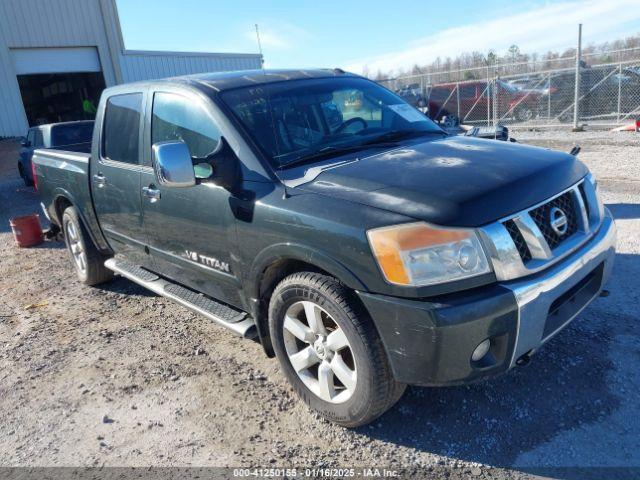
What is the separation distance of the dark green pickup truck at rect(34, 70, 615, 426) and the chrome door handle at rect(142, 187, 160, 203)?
14 mm

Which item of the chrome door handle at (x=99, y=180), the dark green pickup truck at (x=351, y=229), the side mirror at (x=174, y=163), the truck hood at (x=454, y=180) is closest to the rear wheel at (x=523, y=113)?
the dark green pickup truck at (x=351, y=229)

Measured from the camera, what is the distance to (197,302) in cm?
364

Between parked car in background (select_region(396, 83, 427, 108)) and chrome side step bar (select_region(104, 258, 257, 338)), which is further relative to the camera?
parked car in background (select_region(396, 83, 427, 108))

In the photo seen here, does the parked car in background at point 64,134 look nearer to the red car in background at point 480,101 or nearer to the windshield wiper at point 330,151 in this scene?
the windshield wiper at point 330,151

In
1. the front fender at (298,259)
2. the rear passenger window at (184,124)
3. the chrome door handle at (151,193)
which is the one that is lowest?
the front fender at (298,259)

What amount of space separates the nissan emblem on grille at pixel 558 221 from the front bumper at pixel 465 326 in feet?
0.70

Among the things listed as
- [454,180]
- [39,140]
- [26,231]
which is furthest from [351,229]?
[39,140]

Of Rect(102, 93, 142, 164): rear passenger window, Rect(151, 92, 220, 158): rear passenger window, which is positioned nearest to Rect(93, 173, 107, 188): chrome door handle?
Rect(102, 93, 142, 164): rear passenger window

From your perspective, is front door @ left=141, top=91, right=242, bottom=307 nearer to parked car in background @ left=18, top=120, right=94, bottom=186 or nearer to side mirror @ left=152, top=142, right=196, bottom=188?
side mirror @ left=152, top=142, right=196, bottom=188

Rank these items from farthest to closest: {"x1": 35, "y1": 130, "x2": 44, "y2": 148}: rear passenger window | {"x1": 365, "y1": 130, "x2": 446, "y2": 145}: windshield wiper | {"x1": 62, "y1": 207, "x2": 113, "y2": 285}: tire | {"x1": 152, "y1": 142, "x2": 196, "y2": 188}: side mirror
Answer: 1. {"x1": 35, "y1": 130, "x2": 44, "y2": 148}: rear passenger window
2. {"x1": 62, "y1": 207, "x2": 113, "y2": 285}: tire
3. {"x1": 365, "y1": 130, "x2": 446, "y2": 145}: windshield wiper
4. {"x1": 152, "y1": 142, "x2": 196, "y2": 188}: side mirror

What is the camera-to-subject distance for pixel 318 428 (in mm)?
2883

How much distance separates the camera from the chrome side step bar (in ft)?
10.7

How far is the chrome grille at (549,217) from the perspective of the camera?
103 inches

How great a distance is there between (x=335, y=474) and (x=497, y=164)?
6.09 feet
